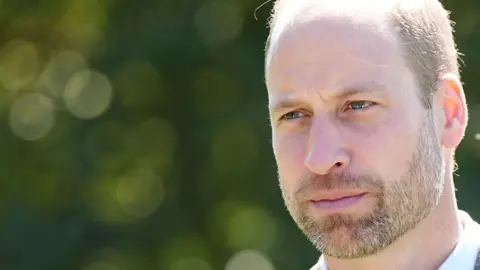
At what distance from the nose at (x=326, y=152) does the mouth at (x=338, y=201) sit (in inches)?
2.1

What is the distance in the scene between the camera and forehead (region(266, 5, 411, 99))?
182 cm

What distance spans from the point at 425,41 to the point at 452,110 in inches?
6.4

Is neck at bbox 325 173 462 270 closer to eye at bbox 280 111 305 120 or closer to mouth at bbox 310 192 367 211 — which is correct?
mouth at bbox 310 192 367 211

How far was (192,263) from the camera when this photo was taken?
582cm

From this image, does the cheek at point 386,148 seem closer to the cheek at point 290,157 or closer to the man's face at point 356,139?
the man's face at point 356,139

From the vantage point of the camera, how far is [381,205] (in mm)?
1828

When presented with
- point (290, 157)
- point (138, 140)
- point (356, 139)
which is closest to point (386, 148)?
point (356, 139)

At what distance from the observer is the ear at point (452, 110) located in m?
1.93

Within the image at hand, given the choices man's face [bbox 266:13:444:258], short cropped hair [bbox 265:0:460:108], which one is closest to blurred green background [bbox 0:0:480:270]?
short cropped hair [bbox 265:0:460:108]

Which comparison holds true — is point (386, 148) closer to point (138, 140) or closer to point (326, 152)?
point (326, 152)

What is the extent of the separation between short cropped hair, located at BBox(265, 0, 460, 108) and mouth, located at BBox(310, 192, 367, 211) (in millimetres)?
245

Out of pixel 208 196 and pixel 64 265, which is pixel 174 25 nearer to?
pixel 208 196

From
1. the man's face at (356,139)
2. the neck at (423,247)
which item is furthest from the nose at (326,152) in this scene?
the neck at (423,247)

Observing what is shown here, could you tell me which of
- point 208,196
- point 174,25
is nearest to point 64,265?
point 208,196
